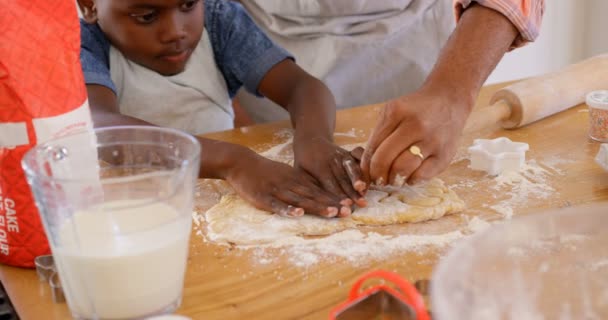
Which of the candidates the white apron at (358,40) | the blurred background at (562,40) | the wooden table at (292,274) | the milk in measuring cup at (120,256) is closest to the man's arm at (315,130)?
the wooden table at (292,274)

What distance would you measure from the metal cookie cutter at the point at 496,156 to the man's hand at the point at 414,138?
119 mm

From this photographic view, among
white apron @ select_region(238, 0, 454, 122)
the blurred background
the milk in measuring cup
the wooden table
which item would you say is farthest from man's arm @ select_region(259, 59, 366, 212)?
the blurred background

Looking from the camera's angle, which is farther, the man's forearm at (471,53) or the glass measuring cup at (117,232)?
the man's forearm at (471,53)

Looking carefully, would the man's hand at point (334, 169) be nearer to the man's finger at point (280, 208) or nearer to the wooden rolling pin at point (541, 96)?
the man's finger at point (280, 208)

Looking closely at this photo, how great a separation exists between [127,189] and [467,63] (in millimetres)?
603

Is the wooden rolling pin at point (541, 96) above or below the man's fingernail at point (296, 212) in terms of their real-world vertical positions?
below

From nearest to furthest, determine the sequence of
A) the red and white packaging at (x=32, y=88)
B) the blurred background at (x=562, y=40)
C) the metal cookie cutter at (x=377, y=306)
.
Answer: the metal cookie cutter at (x=377, y=306) < the red and white packaging at (x=32, y=88) < the blurred background at (x=562, y=40)

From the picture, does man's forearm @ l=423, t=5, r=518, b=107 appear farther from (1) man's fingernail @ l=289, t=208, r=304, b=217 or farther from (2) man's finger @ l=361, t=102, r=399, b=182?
(1) man's fingernail @ l=289, t=208, r=304, b=217

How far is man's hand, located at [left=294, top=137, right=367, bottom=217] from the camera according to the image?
1024 mm

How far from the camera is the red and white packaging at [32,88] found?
75 centimetres

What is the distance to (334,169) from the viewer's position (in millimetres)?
1075

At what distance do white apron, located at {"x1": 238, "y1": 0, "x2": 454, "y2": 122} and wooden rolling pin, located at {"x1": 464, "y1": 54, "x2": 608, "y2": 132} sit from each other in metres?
0.43

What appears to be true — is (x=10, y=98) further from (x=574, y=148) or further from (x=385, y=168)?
(x=574, y=148)

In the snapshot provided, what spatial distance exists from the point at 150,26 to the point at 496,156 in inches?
26.9
